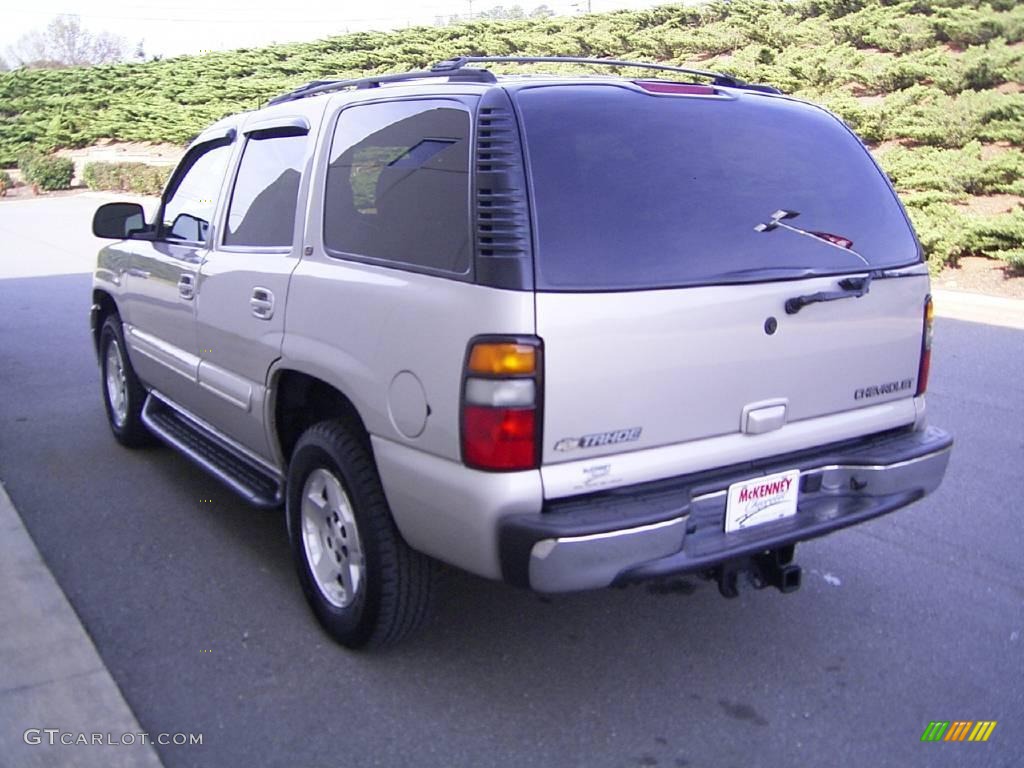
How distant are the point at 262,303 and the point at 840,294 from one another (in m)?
2.20

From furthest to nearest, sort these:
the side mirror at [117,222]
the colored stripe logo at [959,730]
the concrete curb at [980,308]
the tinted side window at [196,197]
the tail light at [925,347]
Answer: the concrete curb at [980,308], the side mirror at [117,222], the tinted side window at [196,197], the tail light at [925,347], the colored stripe logo at [959,730]

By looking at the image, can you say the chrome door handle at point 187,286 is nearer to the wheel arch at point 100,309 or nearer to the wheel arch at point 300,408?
the wheel arch at point 300,408

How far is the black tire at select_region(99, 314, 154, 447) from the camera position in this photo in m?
6.14

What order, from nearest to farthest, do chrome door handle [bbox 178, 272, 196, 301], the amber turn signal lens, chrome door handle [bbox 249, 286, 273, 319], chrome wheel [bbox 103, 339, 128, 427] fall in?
the amber turn signal lens
chrome door handle [bbox 249, 286, 273, 319]
chrome door handle [bbox 178, 272, 196, 301]
chrome wheel [bbox 103, 339, 128, 427]

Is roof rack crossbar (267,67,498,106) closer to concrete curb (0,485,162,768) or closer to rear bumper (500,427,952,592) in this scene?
rear bumper (500,427,952,592)

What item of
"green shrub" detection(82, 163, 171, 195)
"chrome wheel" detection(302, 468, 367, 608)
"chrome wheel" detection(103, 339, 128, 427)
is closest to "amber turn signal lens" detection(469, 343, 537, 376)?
"chrome wheel" detection(302, 468, 367, 608)

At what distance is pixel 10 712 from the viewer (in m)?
3.40

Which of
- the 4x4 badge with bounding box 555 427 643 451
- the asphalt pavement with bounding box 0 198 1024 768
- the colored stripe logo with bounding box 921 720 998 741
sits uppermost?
the 4x4 badge with bounding box 555 427 643 451

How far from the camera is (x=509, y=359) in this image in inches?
119

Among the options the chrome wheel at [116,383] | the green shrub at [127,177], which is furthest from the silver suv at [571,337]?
the green shrub at [127,177]

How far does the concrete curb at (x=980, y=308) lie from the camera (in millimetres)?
10828

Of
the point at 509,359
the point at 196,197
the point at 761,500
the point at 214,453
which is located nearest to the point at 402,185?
the point at 509,359

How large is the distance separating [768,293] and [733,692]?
1355mm

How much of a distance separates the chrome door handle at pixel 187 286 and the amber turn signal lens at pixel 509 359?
2.36 metres
